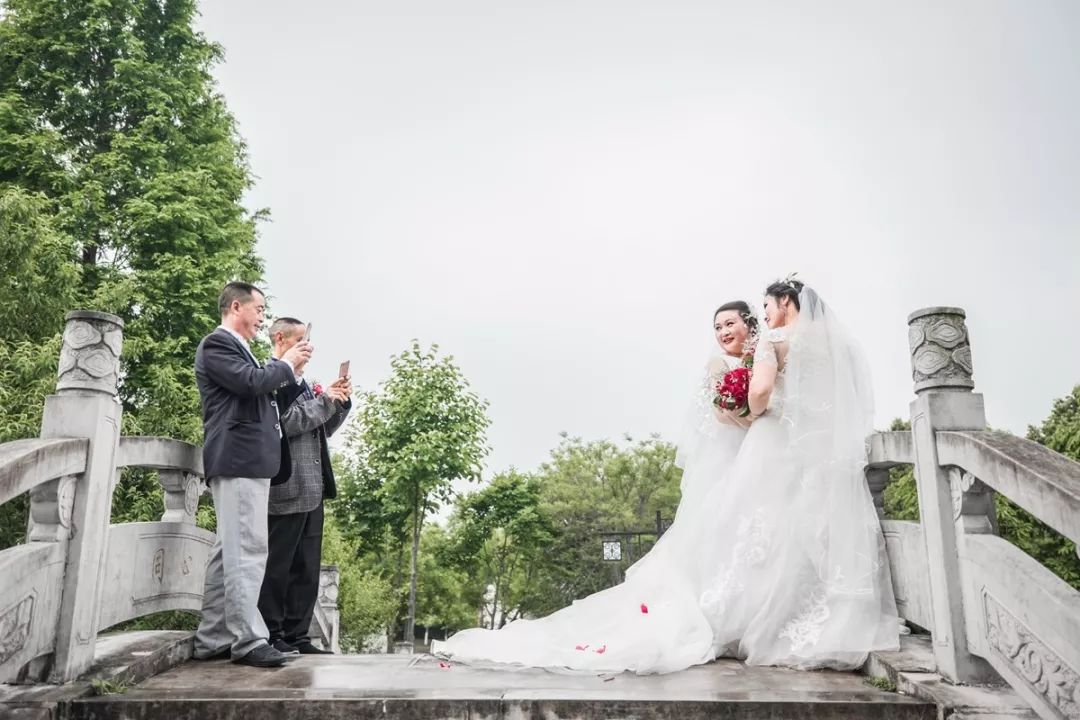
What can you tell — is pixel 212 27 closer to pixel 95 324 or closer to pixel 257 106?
pixel 257 106

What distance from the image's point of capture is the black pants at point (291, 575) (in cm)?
480

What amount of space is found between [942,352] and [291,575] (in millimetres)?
4125

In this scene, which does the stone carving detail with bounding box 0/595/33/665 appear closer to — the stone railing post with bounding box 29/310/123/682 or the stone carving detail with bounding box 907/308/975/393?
the stone railing post with bounding box 29/310/123/682

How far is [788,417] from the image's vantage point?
4.64 metres

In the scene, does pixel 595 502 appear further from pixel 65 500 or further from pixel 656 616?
pixel 65 500

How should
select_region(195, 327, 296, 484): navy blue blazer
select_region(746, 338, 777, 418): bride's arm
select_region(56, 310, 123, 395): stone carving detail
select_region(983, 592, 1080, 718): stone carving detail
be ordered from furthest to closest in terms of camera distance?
select_region(746, 338, 777, 418): bride's arm
select_region(195, 327, 296, 484): navy blue blazer
select_region(56, 310, 123, 395): stone carving detail
select_region(983, 592, 1080, 718): stone carving detail

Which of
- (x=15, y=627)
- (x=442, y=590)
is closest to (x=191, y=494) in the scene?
(x=15, y=627)

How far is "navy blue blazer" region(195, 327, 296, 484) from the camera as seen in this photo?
4.18 metres

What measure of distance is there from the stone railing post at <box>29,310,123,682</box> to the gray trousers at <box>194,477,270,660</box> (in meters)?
0.60

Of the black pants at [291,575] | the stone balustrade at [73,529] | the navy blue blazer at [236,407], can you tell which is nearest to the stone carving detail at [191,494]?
the stone balustrade at [73,529]

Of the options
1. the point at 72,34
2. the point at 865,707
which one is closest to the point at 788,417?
the point at 865,707

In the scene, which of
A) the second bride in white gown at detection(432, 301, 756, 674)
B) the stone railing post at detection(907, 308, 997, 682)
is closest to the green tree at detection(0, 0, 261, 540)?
the second bride in white gown at detection(432, 301, 756, 674)

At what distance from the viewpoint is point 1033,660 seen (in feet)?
8.94

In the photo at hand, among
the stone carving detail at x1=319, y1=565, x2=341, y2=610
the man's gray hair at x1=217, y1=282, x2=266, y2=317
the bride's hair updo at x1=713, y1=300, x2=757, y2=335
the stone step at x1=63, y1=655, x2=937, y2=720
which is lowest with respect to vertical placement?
the stone carving detail at x1=319, y1=565, x2=341, y2=610
